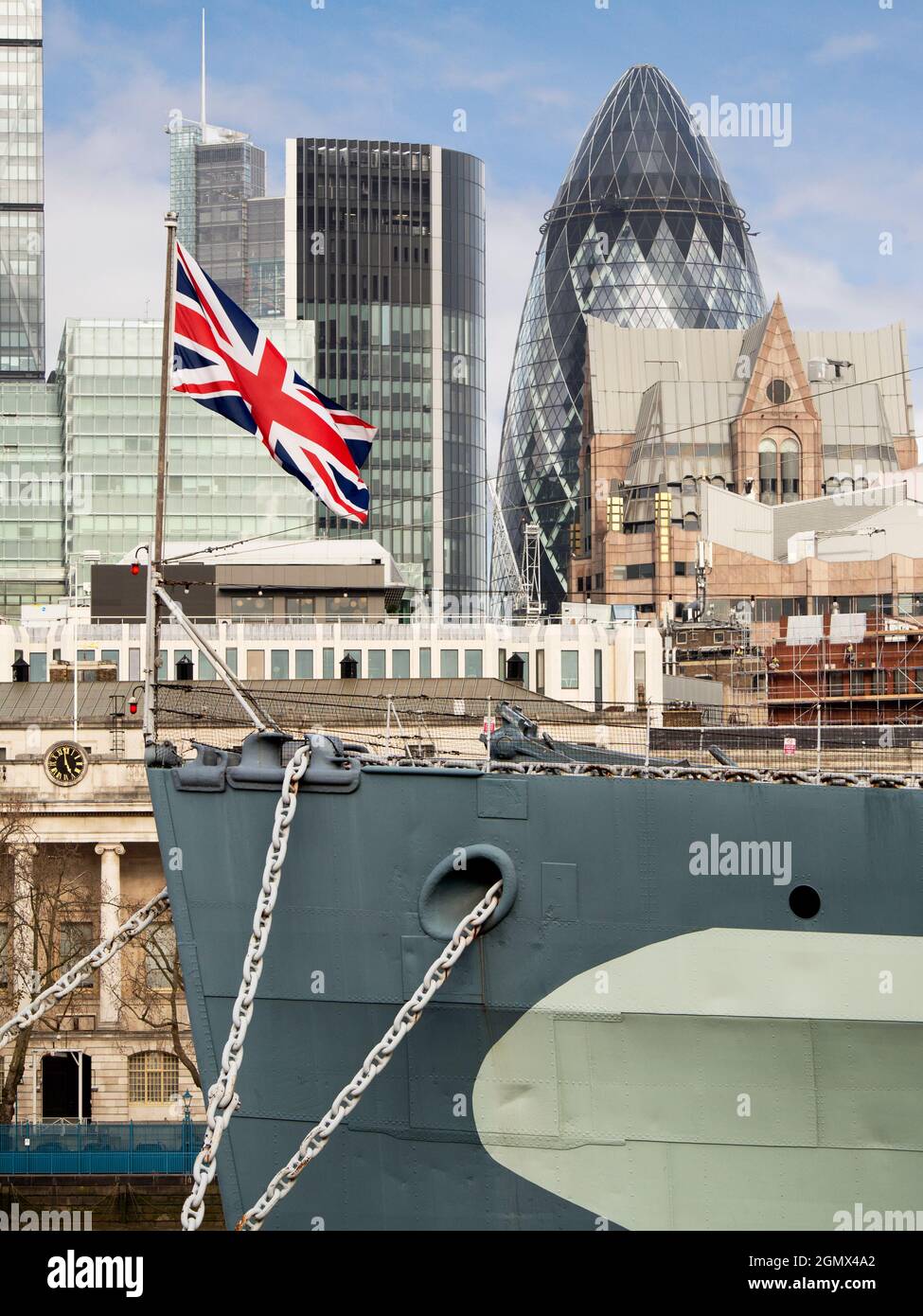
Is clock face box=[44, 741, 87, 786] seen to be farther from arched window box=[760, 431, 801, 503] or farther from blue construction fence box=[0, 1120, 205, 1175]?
arched window box=[760, 431, 801, 503]

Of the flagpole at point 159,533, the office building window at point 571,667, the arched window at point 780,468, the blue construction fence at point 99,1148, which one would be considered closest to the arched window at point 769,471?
the arched window at point 780,468

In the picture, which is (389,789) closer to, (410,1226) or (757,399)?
(410,1226)

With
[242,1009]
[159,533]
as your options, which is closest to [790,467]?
[159,533]

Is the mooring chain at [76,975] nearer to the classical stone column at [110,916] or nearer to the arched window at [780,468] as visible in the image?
the classical stone column at [110,916]

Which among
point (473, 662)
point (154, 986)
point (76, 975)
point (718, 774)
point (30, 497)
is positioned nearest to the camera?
point (718, 774)

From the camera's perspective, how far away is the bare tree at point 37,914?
5562cm

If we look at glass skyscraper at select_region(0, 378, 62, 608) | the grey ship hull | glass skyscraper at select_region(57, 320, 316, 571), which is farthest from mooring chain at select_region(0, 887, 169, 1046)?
glass skyscraper at select_region(0, 378, 62, 608)

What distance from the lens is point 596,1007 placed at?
22031 millimetres

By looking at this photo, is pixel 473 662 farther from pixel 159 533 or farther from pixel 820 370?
pixel 820 370

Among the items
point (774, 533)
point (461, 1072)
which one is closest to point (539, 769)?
point (461, 1072)

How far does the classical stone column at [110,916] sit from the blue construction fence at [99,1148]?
9840 millimetres
